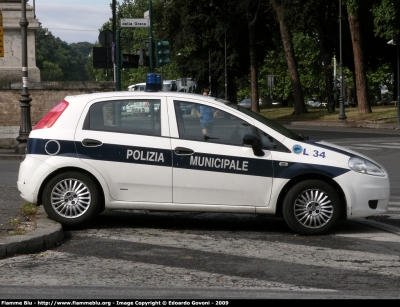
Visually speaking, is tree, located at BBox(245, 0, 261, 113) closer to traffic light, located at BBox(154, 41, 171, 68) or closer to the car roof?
traffic light, located at BBox(154, 41, 171, 68)

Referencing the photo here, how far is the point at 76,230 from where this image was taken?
9.80 m

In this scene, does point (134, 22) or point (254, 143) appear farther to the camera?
point (134, 22)

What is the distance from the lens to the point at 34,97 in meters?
27.6

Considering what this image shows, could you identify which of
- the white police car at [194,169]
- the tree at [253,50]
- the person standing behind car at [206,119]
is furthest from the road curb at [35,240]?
the tree at [253,50]

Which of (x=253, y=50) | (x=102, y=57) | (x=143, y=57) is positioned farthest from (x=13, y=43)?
(x=253, y=50)

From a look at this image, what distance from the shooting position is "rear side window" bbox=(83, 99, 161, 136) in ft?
32.3

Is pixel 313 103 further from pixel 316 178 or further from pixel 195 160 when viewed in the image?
pixel 195 160

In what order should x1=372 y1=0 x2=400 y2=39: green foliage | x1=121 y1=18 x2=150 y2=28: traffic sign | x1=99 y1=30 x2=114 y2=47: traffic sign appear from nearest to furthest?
1. x1=121 y1=18 x2=150 y2=28: traffic sign
2. x1=99 y1=30 x2=114 y2=47: traffic sign
3. x1=372 y1=0 x2=400 y2=39: green foliage

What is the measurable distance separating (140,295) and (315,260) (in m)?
2.29

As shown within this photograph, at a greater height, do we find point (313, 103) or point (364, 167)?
point (313, 103)

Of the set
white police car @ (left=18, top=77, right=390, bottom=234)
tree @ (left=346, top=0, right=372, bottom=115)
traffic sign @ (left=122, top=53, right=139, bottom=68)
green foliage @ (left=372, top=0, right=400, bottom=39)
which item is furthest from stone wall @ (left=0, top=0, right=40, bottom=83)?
tree @ (left=346, top=0, right=372, bottom=115)

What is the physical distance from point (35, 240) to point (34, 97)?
19756mm

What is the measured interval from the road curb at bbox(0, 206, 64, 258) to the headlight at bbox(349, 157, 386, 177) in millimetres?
3261

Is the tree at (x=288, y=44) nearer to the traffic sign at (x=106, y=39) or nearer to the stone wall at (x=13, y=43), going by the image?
the traffic sign at (x=106, y=39)
